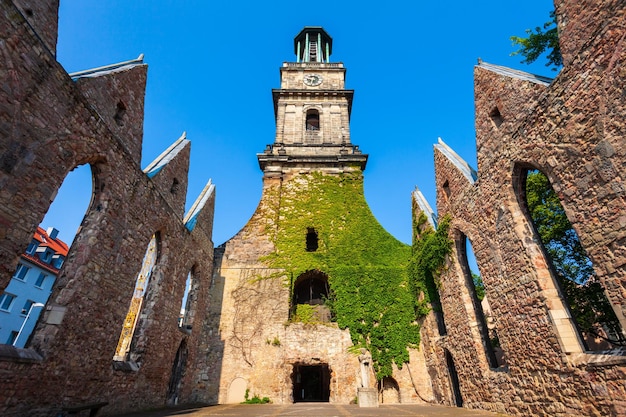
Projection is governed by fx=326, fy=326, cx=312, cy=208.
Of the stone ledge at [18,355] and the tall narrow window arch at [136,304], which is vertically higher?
the tall narrow window arch at [136,304]

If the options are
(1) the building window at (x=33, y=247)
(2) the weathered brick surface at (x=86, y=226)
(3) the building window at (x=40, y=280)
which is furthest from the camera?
(3) the building window at (x=40, y=280)

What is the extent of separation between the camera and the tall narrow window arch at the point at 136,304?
30.3 feet

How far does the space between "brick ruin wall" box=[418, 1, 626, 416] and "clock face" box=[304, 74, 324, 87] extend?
609 inches

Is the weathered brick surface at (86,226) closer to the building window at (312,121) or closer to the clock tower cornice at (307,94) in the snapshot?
the clock tower cornice at (307,94)

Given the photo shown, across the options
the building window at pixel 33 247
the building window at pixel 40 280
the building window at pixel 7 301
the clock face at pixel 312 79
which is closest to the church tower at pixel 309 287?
the clock face at pixel 312 79

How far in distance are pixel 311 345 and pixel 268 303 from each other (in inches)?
104

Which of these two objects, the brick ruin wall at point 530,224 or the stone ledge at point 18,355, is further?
the brick ruin wall at point 530,224

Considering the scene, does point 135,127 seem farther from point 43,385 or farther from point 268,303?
point 268,303

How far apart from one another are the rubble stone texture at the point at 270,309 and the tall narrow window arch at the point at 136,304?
0.57ft

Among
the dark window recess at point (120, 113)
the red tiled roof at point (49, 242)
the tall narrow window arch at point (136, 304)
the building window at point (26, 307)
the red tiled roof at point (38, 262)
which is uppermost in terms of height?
the red tiled roof at point (49, 242)

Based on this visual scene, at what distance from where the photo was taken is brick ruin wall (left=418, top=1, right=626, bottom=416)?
558 centimetres

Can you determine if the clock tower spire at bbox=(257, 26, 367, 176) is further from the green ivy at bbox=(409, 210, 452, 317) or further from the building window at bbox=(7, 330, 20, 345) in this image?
Answer: the building window at bbox=(7, 330, 20, 345)

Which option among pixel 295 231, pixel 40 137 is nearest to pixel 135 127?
pixel 40 137

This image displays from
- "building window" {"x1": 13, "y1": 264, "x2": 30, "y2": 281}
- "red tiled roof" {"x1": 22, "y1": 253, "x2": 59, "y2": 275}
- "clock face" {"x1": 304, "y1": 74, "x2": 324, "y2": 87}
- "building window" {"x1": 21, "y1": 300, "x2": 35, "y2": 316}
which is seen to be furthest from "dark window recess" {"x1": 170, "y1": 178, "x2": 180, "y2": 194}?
"building window" {"x1": 21, "y1": 300, "x2": 35, "y2": 316}
